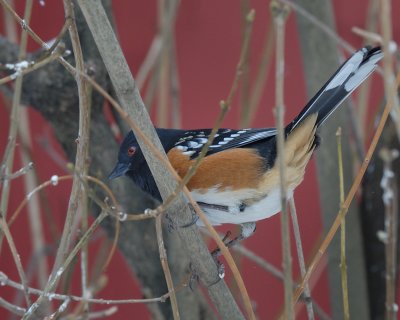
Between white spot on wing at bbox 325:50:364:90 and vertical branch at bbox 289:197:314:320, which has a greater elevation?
white spot on wing at bbox 325:50:364:90

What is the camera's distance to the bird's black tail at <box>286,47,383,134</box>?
5.03 ft

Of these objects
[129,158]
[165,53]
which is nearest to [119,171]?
[129,158]

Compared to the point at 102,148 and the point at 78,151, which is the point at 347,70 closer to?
the point at 78,151

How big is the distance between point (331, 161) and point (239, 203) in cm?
62

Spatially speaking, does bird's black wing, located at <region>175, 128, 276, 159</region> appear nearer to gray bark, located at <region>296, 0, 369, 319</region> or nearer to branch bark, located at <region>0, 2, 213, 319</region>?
branch bark, located at <region>0, 2, 213, 319</region>

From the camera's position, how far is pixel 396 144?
7.27 ft

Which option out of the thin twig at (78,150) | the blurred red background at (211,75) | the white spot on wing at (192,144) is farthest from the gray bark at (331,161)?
the thin twig at (78,150)

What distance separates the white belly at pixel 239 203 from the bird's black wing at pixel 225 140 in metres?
0.12

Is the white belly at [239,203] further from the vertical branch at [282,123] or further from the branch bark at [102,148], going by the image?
the vertical branch at [282,123]

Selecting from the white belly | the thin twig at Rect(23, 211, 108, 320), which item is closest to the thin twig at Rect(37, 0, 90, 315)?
the thin twig at Rect(23, 211, 108, 320)

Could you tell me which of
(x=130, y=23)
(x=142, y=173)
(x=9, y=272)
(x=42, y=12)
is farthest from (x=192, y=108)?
(x=142, y=173)

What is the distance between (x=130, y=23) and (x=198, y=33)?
11.5 inches

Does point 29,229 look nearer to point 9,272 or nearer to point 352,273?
point 9,272

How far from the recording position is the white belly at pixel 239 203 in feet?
5.90
